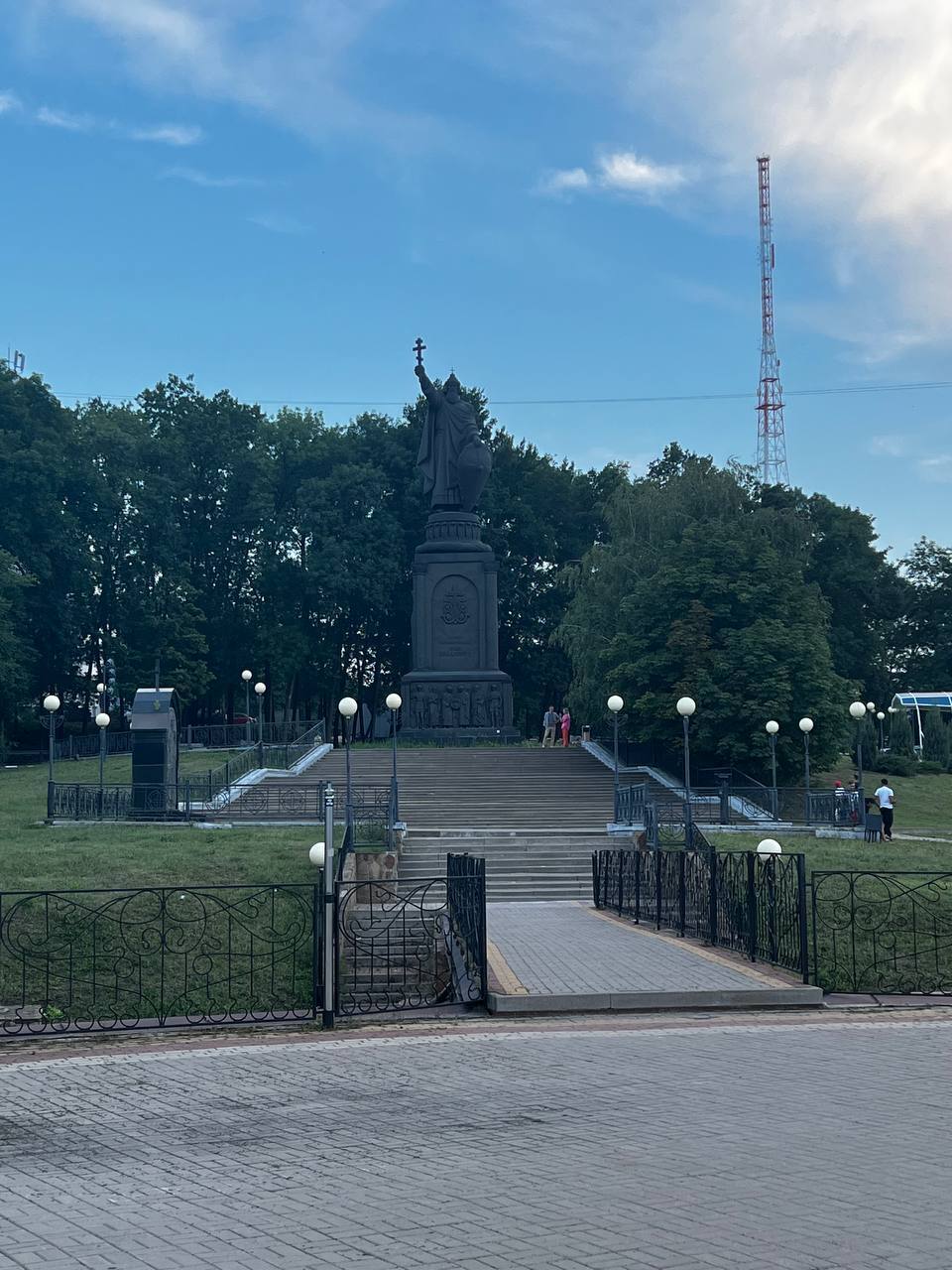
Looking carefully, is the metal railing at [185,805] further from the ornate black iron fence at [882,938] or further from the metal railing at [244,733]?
the ornate black iron fence at [882,938]

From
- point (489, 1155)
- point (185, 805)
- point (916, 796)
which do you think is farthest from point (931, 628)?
point (489, 1155)

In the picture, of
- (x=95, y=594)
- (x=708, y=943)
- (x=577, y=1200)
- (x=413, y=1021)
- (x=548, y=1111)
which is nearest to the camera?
(x=577, y=1200)

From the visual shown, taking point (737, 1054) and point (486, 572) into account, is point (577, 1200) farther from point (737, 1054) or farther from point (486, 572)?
point (486, 572)

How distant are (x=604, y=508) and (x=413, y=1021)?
39.1 m

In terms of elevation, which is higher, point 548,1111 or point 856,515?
point 856,515

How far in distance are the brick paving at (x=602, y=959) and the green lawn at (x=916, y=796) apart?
16.6 m

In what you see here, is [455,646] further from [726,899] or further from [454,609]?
[726,899]

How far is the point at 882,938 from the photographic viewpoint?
15820mm

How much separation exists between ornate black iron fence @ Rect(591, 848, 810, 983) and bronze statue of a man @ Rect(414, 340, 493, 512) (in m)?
30.0

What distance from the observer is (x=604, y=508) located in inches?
1970

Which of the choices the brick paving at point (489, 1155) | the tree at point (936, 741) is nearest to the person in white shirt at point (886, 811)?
the brick paving at point (489, 1155)

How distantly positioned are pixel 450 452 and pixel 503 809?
20.2 m

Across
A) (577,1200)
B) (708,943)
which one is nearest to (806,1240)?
(577,1200)

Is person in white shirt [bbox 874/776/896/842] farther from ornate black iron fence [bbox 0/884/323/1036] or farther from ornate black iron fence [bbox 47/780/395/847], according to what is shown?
ornate black iron fence [bbox 0/884/323/1036]
